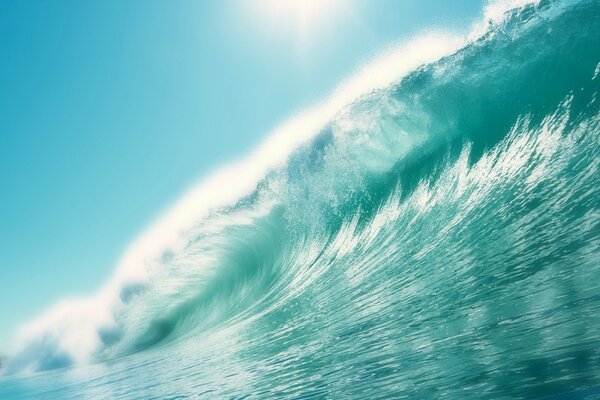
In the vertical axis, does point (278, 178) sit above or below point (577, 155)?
above

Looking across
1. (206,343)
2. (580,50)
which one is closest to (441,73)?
(580,50)

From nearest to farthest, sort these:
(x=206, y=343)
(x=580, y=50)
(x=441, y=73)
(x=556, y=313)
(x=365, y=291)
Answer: (x=556, y=313) → (x=365, y=291) → (x=206, y=343) → (x=580, y=50) → (x=441, y=73)

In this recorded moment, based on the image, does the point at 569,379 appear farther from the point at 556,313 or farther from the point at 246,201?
the point at 246,201

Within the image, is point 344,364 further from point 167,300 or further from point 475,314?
point 167,300

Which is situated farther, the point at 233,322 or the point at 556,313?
the point at 233,322

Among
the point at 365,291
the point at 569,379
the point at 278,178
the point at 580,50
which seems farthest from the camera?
the point at 278,178

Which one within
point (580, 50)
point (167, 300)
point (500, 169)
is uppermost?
point (580, 50)
